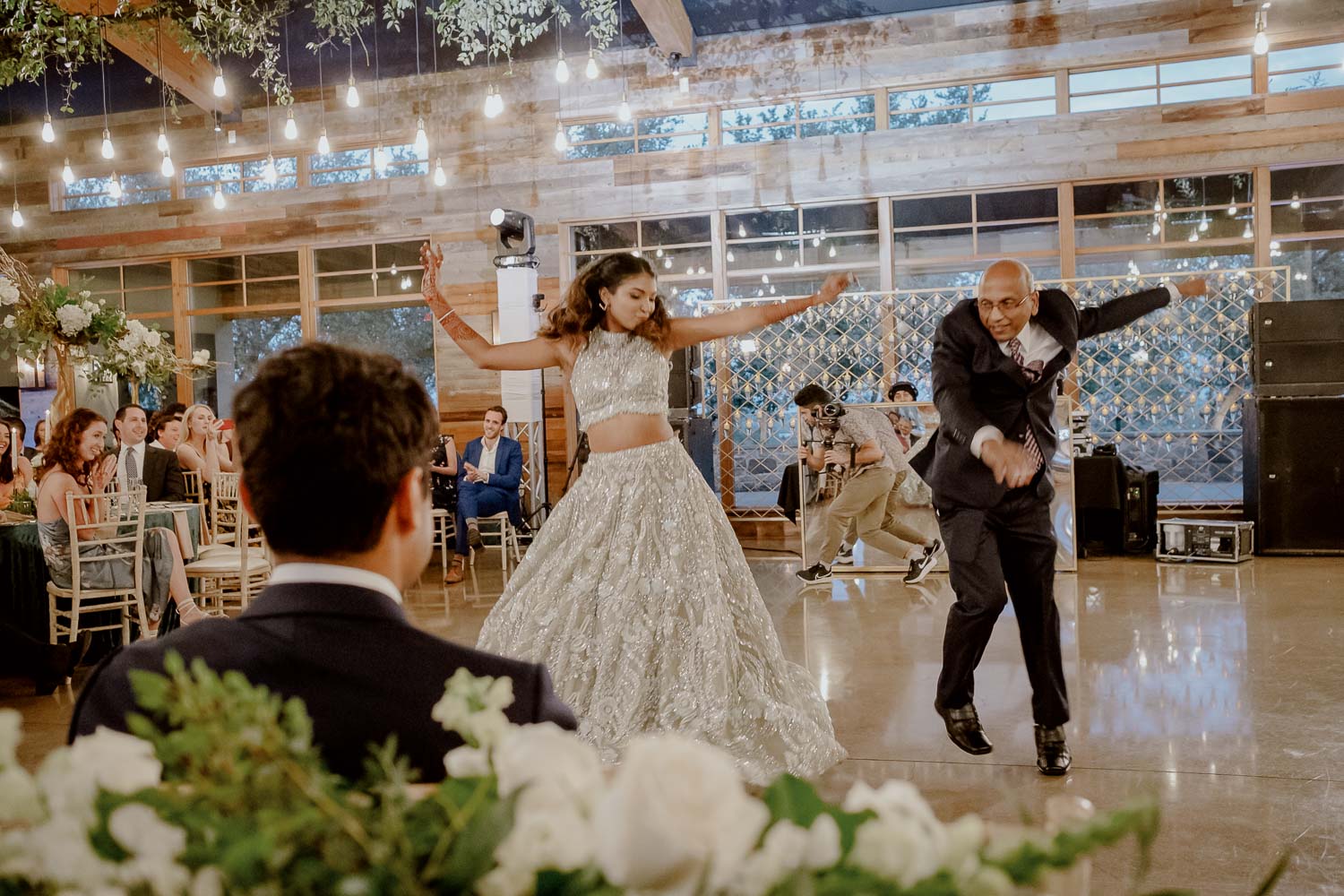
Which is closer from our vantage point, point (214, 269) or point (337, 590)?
point (337, 590)

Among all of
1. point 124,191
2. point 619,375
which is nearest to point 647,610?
point 619,375

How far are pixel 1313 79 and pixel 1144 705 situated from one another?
6.92 metres

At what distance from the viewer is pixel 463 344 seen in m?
3.54

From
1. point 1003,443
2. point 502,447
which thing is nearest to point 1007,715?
point 1003,443

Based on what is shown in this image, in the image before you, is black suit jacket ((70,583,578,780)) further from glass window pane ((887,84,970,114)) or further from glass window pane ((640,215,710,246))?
glass window pane ((887,84,970,114))

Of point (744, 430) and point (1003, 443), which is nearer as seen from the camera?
point (1003, 443)

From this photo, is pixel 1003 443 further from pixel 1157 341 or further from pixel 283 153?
pixel 283 153

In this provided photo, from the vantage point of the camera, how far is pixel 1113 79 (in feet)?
28.5

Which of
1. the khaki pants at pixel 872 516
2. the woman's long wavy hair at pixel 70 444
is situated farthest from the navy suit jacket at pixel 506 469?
the woman's long wavy hair at pixel 70 444

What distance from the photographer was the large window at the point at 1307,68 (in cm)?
831

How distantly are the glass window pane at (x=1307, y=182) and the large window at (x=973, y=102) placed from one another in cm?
190

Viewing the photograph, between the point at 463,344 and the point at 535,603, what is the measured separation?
0.93m

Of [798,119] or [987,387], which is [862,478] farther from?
[798,119]

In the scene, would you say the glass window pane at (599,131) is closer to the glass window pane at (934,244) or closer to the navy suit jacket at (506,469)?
the glass window pane at (934,244)
